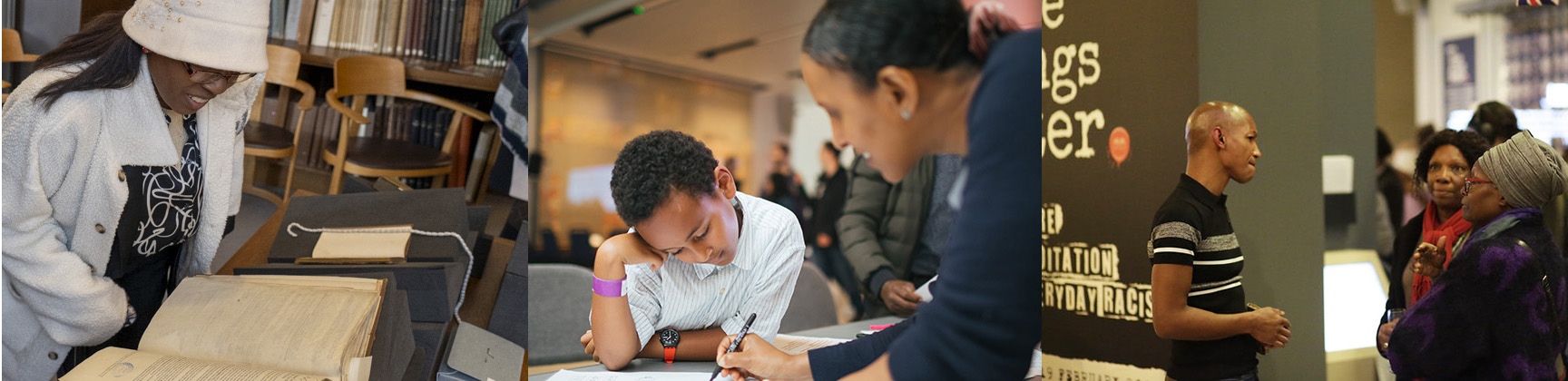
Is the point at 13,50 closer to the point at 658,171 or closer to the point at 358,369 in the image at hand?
the point at 358,369

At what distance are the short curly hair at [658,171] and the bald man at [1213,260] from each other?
138 centimetres

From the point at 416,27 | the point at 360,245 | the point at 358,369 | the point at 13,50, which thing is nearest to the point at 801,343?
the point at 358,369

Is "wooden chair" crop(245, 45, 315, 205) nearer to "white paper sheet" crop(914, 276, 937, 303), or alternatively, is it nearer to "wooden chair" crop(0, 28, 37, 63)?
"wooden chair" crop(0, 28, 37, 63)

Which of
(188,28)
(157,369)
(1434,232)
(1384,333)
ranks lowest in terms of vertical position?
(157,369)

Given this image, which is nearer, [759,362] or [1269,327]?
[759,362]

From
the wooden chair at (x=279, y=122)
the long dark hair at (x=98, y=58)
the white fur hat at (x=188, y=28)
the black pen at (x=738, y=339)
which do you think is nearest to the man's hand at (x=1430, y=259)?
the black pen at (x=738, y=339)

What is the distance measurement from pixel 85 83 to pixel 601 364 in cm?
98

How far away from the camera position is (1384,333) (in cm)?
181

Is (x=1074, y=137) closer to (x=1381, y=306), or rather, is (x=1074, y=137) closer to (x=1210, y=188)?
(x=1210, y=188)

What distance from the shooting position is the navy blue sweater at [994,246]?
3.07 ft

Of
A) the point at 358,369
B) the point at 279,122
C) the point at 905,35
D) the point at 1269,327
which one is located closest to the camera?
the point at 905,35

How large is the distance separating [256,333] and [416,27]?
0.59 metres

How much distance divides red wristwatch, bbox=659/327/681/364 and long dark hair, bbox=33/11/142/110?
1.01 m

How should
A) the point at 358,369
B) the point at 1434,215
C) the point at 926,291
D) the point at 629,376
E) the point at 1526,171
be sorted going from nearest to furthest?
the point at 926,291 < the point at 629,376 < the point at 358,369 < the point at 1526,171 < the point at 1434,215
